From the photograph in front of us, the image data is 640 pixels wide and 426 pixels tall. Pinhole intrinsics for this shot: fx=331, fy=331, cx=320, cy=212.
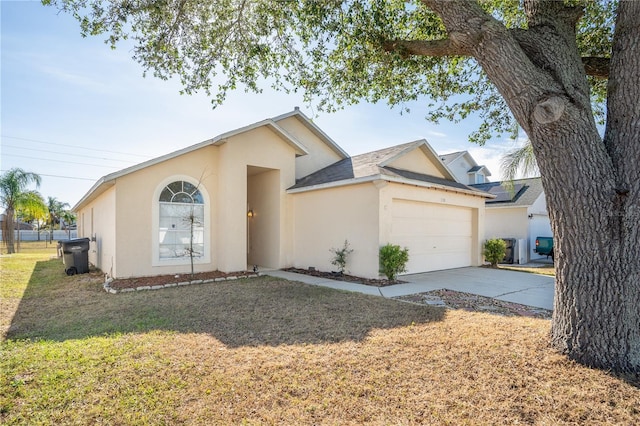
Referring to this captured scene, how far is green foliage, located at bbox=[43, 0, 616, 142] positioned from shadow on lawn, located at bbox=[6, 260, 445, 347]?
4.79 metres

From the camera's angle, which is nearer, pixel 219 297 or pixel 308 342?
pixel 308 342

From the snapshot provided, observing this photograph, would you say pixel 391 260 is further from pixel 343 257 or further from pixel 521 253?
pixel 521 253

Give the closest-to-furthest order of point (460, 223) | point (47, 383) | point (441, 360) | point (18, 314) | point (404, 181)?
point (47, 383) → point (441, 360) → point (18, 314) → point (404, 181) → point (460, 223)

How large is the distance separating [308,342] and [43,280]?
435 inches

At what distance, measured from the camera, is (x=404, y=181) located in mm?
10539

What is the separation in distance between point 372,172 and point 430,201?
268 centimetres

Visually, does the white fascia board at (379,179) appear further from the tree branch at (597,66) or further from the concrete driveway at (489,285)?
the tree branch at (597,66)

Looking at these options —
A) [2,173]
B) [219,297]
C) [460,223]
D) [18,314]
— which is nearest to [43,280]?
[18,314]

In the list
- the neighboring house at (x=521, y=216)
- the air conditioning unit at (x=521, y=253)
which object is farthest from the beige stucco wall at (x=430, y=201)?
the neighboring house at (x=521, y=216)

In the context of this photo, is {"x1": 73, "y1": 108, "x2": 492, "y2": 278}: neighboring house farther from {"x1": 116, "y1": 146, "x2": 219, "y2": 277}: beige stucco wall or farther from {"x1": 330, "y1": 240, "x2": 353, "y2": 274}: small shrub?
{"x1": 330, "y1": 240, "x2": 353, "y2": 274}: small shrub

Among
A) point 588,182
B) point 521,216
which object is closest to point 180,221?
point 588,182

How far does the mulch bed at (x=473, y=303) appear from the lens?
6.50 m

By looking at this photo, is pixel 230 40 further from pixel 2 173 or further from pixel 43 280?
pixel 2 173

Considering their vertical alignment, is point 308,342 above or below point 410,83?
below
